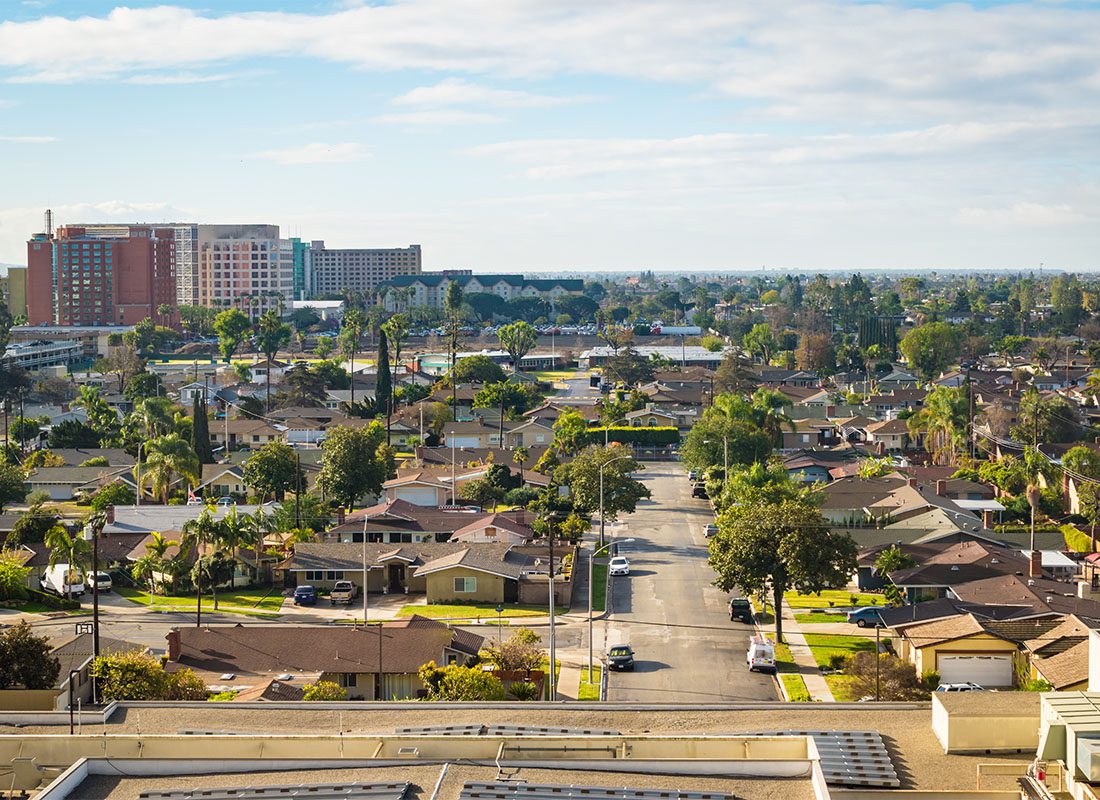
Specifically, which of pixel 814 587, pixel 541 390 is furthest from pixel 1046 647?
pixel 541 390

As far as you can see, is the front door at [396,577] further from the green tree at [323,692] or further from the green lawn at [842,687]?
the green lawn at [842,687]

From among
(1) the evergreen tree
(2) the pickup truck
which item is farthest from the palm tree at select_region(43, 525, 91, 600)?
(1) the evergreen tree

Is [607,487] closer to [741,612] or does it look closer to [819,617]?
[741,612]

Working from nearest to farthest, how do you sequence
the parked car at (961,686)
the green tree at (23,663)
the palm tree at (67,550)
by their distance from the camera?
the green tree at (23,663) < the parked car at (961,686) < the palm tree at (67,550)

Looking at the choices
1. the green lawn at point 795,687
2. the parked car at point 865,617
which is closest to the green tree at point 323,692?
the green lawn at point 795,687

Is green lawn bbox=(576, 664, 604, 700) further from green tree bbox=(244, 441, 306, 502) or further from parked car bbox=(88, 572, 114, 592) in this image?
green tree bbox=(244, 441, 306, 502)

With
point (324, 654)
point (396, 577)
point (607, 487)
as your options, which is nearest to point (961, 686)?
point (324, 654)
